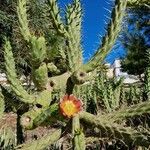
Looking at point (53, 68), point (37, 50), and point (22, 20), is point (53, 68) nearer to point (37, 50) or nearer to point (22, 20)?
point (22, 20)

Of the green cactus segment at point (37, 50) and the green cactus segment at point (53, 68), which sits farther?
the green cactus segment at point (53, 68)

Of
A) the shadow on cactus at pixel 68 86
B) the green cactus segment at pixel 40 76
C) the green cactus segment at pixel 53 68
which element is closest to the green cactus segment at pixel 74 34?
the shadow on cactus at pixel 68 86

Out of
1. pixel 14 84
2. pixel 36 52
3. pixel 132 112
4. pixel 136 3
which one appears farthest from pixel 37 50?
pixel 136 3

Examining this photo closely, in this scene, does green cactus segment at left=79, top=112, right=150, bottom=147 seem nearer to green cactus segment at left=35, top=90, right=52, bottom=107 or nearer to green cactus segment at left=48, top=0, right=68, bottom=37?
green cactus segment at left=35, top=90, right=52, bottom=107

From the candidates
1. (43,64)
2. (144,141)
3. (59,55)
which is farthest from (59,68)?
(144,141)

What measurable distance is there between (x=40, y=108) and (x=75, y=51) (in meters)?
0.69

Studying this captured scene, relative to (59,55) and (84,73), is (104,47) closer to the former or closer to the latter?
(84,73)

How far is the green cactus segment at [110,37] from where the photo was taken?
4352mm

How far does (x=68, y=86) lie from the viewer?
192 inches

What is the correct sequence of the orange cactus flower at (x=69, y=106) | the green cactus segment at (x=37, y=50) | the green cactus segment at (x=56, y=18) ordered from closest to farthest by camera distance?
1. the green cactus segment at (x=37, y=50)
2. the orange cactus flower at (x=69, y=106)
3. the green cactus segment at (x=56, y=18)

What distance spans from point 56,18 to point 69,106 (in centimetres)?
82

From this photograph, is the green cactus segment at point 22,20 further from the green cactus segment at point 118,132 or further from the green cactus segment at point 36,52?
the green cactus segment at point 118,132

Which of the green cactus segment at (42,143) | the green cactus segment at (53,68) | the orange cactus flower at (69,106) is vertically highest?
the green cactus segment at (53,68)

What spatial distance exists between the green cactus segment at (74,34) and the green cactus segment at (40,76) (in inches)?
9.6
